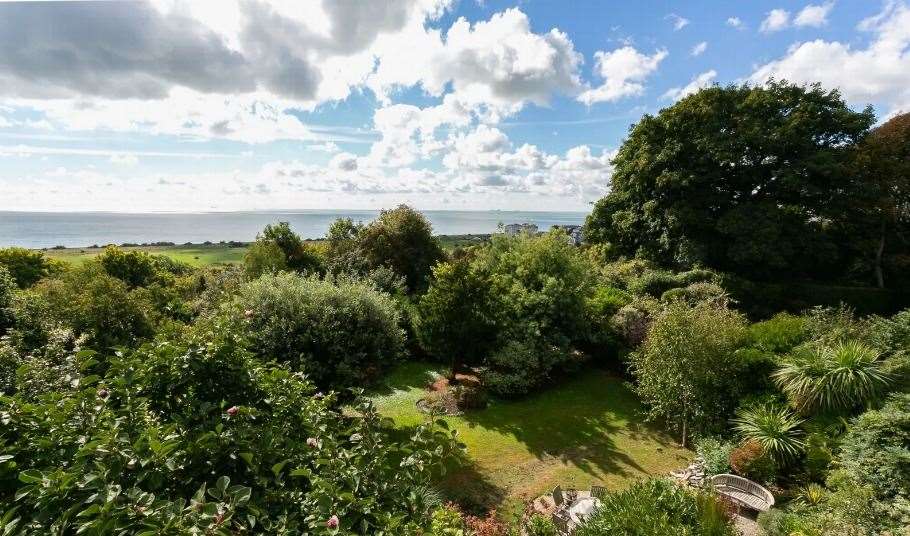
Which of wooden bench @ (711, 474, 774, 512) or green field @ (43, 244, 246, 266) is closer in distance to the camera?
wooden bench @ (711, 474, 774, 512)

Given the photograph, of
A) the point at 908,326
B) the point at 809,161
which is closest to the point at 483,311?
the point at 908,326

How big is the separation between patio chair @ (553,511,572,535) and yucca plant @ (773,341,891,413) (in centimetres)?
606

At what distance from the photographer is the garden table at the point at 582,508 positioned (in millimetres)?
7062

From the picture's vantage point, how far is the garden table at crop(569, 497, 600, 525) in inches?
278

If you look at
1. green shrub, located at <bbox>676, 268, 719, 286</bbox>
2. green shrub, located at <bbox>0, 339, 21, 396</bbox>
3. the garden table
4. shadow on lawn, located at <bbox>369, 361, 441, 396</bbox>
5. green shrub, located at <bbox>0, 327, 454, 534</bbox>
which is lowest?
shadow on lawn, located at <bbox>369, 361, 441, 396</bbox>

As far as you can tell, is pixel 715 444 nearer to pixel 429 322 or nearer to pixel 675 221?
pixel 429 322

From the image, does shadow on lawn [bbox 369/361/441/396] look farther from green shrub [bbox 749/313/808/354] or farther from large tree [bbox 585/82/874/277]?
large tree [bbox 585/82/874/277]

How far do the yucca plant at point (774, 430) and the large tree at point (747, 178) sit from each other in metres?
13.8

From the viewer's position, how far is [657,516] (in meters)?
5.82

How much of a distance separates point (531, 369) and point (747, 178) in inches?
713

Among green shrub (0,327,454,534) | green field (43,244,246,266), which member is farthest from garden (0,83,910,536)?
green field (43,244,246,266)

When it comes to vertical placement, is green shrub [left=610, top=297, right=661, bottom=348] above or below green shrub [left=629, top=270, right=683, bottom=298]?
below

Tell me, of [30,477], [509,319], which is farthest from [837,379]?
[30,477]

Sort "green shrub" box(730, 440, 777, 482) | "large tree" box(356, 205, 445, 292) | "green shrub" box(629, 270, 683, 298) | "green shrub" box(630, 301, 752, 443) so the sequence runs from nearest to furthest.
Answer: "green shrub" box(730, 440, 777, 482)
"green shrub" box(630, 301, 752, 443)
"green shrub" box(629, 270, 683, 298)
"large tree" box(356, 205, 445, 292)
